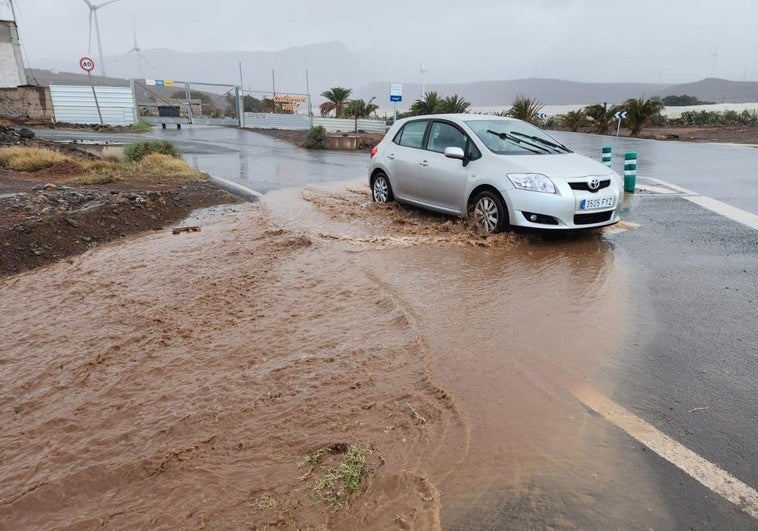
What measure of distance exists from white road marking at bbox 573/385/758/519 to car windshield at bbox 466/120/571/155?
14.8ft

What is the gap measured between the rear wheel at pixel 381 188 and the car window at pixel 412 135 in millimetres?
675

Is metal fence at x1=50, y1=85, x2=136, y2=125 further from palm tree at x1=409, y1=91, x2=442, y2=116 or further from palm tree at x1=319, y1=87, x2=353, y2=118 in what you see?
palm tree at x1=409, y1=91, x2=442, y2=116

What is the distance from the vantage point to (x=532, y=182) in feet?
20.8

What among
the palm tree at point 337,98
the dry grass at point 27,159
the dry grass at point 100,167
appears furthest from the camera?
the palm tree at point 337,98

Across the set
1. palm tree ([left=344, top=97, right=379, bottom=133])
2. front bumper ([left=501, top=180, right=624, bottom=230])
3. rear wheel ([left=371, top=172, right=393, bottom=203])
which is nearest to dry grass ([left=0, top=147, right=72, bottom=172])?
rear wheel ([left=371, top=172, right=393, bottom=203])

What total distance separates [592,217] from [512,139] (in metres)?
1.68

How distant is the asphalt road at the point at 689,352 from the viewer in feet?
7.76

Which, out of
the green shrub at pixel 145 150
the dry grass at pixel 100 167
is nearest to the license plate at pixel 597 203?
the dry grass at pixel 100 167

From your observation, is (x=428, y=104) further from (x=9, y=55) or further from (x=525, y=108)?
(x=9, y=55)

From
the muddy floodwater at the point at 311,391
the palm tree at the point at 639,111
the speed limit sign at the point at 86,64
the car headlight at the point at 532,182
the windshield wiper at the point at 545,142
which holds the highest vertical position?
the speed limit sign at the point at 86,64

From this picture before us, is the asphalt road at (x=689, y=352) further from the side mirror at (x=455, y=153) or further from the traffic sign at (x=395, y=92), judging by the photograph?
the traffic sign at (x=395, y=92)

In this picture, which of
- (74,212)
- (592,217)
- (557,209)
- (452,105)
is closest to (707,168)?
(592,217)

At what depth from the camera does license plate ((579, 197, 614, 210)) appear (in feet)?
20.7

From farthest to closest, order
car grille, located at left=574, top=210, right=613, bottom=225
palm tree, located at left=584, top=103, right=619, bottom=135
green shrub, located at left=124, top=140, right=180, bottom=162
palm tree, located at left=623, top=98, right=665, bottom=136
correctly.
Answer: palm tree, located at left=584, top=103, right=619, bottom=135
palm tree, located at left=623, top=98, right=665, bottom=136
green shrub, located at left=124, top=140, right=180, bottom=162
car grille, located at left=574, top=210, right=613, bottom=225
